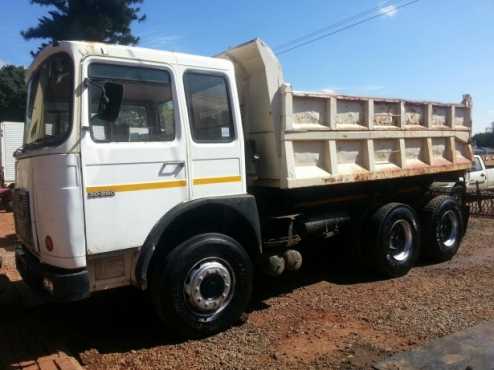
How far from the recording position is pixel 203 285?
4629 mm

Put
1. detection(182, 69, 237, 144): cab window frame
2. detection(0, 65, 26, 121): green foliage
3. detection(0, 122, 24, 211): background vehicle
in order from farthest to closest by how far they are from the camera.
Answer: detection(0, 65, 26, 121): green foliage, detection(0, 122, 24, 211): background vehicle, detection(182, 69, 237, 144): cab window frame

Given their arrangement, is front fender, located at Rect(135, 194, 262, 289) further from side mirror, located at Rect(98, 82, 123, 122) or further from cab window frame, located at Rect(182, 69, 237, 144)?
side mirror, located at Rect(98, 82, 123, 122)

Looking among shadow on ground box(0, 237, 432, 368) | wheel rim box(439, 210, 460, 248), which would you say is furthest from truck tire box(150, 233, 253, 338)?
wheel rim box(439, 210, 460, 248)

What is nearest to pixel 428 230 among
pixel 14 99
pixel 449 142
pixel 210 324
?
pixel 449 142

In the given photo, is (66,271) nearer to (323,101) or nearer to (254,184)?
(254,184)

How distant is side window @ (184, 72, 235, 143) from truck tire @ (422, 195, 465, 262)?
3.91m

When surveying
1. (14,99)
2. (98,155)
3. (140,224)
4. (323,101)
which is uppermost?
(14,99)

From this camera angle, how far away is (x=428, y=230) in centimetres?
727

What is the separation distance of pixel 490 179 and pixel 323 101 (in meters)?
11.0

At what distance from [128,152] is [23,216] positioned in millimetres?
1368

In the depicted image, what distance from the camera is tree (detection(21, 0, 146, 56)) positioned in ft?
91.2

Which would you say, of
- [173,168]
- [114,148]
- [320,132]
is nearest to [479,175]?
[320,132]

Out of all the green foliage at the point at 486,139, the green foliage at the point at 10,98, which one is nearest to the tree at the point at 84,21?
the green foliage at the point at 10,98

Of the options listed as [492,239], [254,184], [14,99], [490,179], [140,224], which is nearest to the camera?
[140,224]
